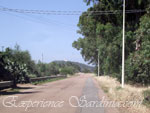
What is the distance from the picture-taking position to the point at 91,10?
24953 millimetres

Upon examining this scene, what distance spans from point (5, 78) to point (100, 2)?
13.5m

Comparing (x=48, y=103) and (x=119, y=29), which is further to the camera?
(x=119, y=29)

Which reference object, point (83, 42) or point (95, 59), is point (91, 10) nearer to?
point (83, 42)

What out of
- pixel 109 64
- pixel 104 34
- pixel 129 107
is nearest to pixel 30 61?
pixel 109 64

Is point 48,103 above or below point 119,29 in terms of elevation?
below

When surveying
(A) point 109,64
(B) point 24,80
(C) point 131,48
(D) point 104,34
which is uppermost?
(D) point 104,34

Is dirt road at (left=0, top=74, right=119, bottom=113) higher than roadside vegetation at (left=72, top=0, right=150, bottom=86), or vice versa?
roadside vegetation at (left=72, top=0, right=150, bottom=86)

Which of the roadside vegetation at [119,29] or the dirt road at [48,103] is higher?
the roadside vegetation at [119,29]

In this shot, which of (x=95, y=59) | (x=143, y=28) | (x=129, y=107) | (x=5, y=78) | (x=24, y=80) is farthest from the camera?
(x=95, y=59)

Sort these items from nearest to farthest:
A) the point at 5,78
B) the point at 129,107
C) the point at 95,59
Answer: the point at 129,107 < the point at 5,78 < the point at 95,59

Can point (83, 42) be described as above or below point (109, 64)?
above

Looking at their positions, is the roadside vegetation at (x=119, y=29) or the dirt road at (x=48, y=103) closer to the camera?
the dirt road at (x=48, y=103)

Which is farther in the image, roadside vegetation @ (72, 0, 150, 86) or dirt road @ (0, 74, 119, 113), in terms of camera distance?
roadside vegetation @ (72, 0, 150, 86)

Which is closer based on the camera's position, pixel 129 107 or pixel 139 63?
pixel 129 107
